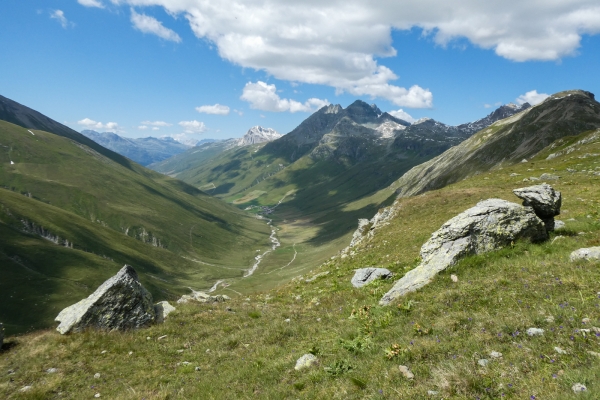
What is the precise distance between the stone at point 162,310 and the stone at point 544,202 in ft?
80.1

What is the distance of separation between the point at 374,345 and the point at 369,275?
39.3 ft

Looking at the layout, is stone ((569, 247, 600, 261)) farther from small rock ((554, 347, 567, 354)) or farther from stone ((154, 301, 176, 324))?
stone ((154, 301, 176, 324))

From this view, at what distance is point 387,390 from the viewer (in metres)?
8.12

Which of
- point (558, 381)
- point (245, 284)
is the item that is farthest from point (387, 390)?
point (245, 284)

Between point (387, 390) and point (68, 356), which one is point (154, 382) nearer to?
point (68, 356)

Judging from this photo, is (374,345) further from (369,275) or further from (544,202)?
(544,202)

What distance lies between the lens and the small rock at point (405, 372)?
8.48 m

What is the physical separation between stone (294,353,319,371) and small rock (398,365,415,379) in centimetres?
334

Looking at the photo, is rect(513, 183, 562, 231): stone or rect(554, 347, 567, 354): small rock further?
rect(513, 183, 562, 231): stone

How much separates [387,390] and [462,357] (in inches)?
88.9

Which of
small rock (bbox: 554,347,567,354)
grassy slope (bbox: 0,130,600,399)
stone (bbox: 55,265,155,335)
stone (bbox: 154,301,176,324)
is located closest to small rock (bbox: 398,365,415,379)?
grassy slope (bbox: 0,130,600,399)

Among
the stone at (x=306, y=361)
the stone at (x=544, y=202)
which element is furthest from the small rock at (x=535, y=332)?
the stone at (x=544, y=202)

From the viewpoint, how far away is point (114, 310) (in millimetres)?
20203

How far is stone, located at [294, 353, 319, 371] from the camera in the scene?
1118cm
